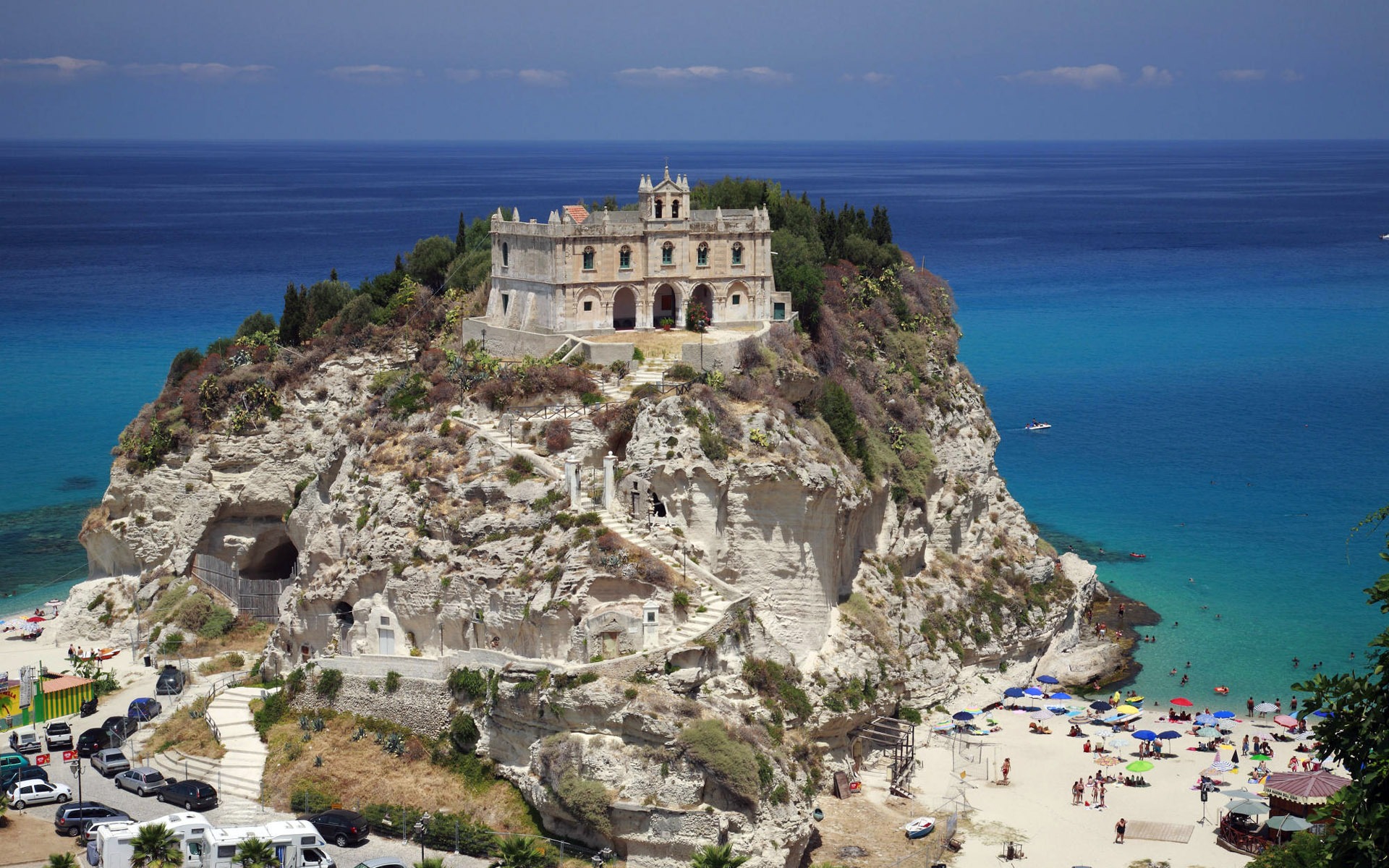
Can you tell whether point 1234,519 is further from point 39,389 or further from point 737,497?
point 39,389

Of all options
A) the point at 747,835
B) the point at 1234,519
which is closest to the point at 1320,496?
the point at 1234,519

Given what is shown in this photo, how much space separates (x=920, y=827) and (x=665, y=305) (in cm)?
2376

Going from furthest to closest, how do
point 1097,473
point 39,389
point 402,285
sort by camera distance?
point 39,389 < point 1097,473 < point 402,285

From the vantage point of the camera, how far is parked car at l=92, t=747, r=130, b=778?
4706 centimetres

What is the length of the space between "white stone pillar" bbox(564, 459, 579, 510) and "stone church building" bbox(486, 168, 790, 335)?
995cm

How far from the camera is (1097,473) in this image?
9275cm

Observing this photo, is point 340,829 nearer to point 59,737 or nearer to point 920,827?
point 59,737

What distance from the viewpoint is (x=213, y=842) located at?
38156 mm

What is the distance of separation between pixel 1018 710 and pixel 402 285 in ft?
99.7

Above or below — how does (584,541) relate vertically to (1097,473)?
above

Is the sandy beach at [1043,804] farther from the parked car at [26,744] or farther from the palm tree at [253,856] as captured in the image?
the parked car at [26,744]

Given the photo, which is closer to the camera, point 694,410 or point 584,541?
point 584,541

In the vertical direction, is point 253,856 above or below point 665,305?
below

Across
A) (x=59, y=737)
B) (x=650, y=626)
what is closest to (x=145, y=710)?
(x=59, y=737)
